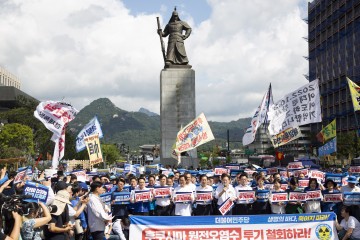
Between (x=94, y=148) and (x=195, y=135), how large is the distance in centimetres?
431

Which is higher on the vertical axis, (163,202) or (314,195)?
(314,195)

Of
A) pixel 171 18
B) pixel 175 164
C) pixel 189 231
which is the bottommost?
pixel 189 231

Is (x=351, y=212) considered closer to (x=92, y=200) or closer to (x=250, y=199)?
(x=250, y=199)

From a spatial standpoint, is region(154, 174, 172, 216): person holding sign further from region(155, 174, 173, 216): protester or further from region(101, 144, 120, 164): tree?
region(101, 144, 120, 164): tree

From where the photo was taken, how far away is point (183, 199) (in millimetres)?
13094

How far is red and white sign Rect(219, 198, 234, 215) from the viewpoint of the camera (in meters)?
12.4

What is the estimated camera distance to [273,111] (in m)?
20.5

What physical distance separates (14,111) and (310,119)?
61.3 m

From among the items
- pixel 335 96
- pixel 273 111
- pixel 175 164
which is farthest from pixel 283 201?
pixel 335 96

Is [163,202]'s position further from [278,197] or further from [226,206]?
[278,197]

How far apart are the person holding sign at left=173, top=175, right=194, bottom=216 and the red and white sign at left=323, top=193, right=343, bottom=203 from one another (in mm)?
3423

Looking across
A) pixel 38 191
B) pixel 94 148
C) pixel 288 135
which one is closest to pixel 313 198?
pixel 38 191

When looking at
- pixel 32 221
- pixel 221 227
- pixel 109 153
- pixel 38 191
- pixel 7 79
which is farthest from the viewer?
pixel 7 79

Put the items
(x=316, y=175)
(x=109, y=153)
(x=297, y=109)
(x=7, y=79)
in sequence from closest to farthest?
(x=316, y=175) < (x=297, y=109) < (x=109, y=153) < (x=7, y=79)
